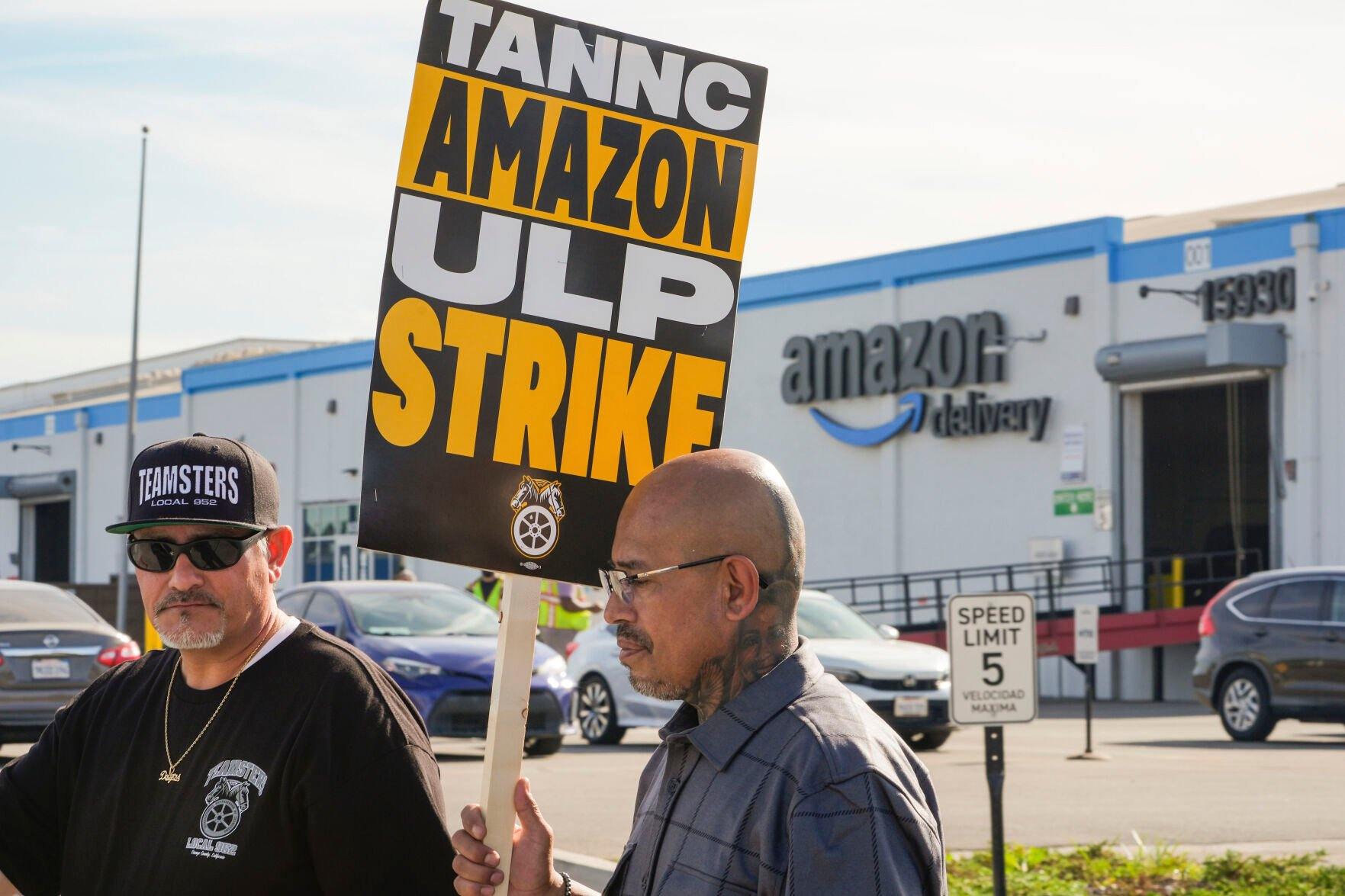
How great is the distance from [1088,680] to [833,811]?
51.1 feet

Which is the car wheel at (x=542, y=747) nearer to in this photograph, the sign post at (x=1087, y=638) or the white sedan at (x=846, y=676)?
the white sedan at (x=846, y=676)

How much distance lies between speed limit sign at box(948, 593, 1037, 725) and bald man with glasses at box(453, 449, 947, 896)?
5.92 m

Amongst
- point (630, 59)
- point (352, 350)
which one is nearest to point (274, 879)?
point (630, 59)

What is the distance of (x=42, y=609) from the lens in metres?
17.0

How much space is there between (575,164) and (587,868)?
21.0ft

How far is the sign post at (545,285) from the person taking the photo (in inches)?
155

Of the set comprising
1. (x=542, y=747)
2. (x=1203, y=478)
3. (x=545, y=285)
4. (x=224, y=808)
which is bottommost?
(x=542, y=747)

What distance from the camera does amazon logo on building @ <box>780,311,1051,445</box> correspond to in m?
34.5

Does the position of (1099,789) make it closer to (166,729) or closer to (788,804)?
(166,729)

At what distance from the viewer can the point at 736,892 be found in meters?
2.68

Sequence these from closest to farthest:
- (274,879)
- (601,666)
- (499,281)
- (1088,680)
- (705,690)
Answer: (705,690)
(274,879)
(499,281)
(1088,680)
(601,666)

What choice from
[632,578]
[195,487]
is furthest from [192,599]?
[632,578]

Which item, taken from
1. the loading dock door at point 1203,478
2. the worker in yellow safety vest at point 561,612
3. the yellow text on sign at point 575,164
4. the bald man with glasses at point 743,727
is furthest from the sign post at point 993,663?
the loading dock door at point 1203,478

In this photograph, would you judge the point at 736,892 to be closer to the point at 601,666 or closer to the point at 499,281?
the point at 499,281
